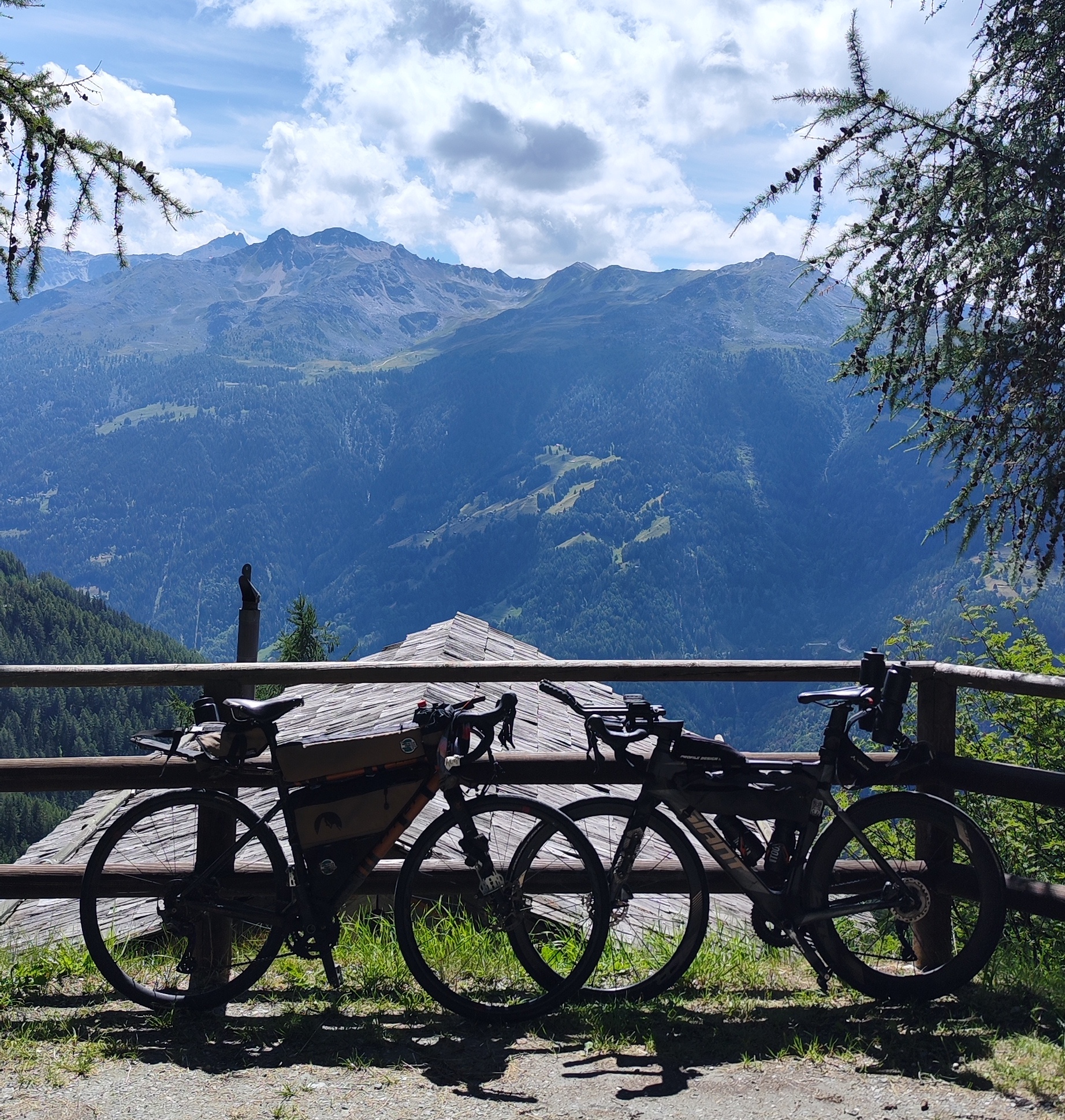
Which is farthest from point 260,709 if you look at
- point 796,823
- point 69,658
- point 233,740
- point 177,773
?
point 69,658

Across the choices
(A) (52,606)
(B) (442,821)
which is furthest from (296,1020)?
(A) (52,606)


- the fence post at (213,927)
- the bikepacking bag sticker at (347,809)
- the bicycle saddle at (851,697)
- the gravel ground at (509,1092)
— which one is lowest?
the gravel ground at (509,1092)

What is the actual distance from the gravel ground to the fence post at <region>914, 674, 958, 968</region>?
1105 millimetres

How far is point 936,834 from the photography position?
4.91m

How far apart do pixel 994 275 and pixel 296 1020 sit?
523 centimetres

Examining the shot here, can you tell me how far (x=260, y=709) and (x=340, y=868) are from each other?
79 centimetres

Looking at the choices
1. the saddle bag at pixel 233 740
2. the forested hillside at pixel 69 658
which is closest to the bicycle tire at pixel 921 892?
the saddle bag at pixel 233 740

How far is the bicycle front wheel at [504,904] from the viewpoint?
15.0ft

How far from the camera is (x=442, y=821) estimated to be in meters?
4.61

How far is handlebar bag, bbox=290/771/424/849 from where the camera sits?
4660 millimetres

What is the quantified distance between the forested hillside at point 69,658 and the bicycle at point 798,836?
298 ft

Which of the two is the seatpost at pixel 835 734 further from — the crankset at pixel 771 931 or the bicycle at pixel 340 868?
the bicycle at pixel 340 868

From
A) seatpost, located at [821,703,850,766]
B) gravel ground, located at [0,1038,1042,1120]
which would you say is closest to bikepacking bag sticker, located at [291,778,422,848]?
gravel ground, located at [0,1038,1042,1120]

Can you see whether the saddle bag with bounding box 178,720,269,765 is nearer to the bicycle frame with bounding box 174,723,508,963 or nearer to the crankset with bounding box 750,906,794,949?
the bicycle frame with bounding box 174,723,508,963
